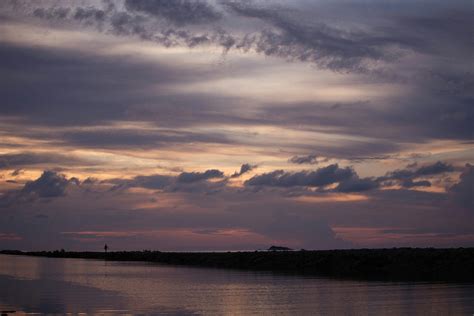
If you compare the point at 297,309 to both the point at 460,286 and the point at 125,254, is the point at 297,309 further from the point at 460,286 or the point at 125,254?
the point at 125,254

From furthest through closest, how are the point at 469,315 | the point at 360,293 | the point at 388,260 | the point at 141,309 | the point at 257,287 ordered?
the point at 388,260, the point at 257,287, the point at 360,293, the point at 141,309, the point at 469,315

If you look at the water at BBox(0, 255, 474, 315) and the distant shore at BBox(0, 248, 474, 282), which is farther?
the distant shore at BBox(0, 248, 474, 282)

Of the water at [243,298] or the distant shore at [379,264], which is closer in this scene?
the water at [243,298]

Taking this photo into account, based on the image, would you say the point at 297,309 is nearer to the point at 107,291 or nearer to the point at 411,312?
the point at 411,312

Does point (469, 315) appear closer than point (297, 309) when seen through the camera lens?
Yes

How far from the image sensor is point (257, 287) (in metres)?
49.1

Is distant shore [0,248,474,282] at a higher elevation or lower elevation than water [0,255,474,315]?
higher

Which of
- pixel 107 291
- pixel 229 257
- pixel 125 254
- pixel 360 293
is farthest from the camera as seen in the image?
pixel 125 254

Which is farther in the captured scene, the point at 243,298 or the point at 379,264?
the point at 379,264

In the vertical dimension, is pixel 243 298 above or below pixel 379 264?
below

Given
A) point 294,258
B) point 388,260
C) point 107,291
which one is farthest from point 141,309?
point 294,258

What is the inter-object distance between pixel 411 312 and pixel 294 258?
53.6 m

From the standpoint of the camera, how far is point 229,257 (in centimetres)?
10219

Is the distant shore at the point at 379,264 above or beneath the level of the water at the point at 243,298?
above
